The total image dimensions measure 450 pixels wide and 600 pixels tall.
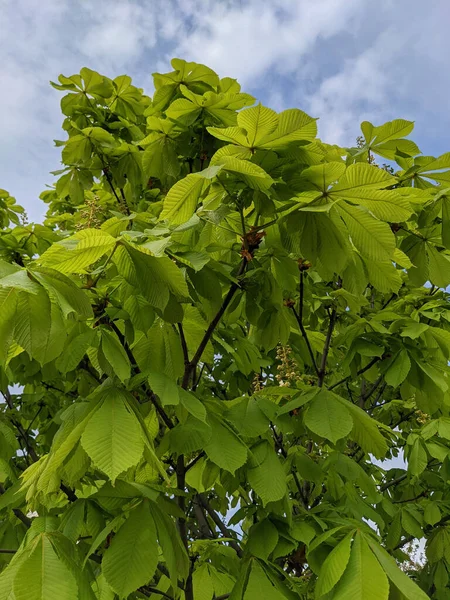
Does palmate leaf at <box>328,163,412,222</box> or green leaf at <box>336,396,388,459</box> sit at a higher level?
palmate leaf at <box>328,163,412,222</box>

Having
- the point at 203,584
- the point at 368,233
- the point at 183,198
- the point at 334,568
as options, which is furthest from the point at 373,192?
the point at 203,584

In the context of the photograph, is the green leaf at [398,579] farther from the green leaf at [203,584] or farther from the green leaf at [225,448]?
the green leaf at [203,584]

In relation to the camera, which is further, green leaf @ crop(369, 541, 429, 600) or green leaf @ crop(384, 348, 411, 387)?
green leaf @ crop(384, 348, 411, 387)

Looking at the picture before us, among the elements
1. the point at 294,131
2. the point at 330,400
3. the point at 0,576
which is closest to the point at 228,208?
the point at 294,131

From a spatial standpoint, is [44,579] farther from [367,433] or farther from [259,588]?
[367,433]

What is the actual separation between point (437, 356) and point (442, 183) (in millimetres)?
998

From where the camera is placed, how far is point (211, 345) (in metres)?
1.93

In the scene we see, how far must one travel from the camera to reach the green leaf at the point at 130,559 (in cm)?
119

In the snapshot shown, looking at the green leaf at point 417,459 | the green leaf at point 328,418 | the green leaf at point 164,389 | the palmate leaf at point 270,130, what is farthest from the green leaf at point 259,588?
the green leaf at point 417,459

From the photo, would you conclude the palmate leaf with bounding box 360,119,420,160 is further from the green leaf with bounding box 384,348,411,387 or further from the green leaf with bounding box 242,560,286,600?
the green leaf with bounding box 242,560,286,600

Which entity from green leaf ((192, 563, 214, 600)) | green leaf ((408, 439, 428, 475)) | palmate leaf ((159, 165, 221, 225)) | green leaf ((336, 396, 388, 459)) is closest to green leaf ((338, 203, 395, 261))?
palmate leaf ((159, 165, 221, 225))

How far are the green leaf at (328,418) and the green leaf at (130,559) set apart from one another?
1.99 feet

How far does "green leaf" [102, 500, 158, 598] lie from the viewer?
1.19 meters

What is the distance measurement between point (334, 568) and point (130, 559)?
1.69 feet
